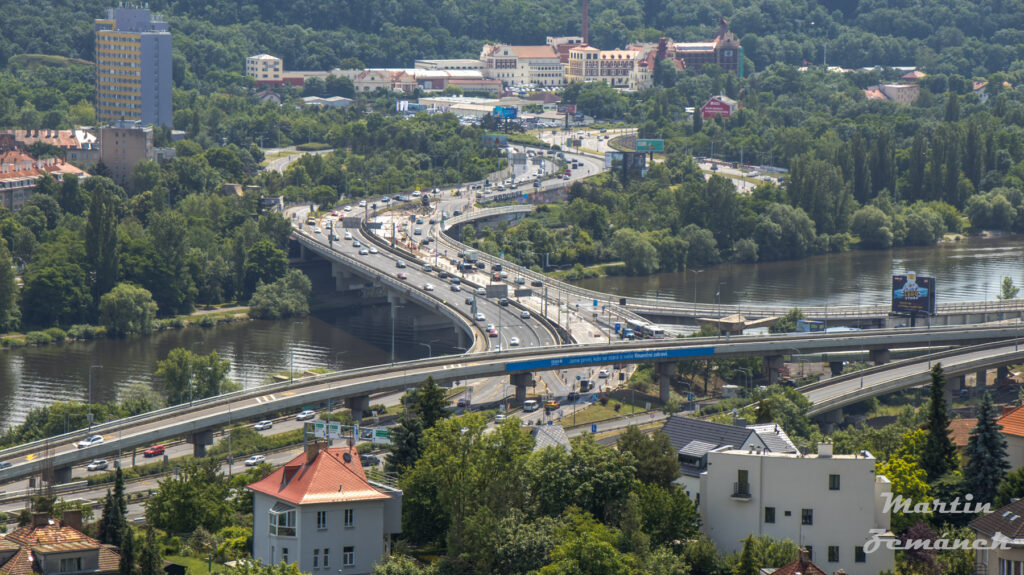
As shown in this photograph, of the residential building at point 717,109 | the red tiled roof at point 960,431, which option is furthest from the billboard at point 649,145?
the red tiled roof at point 960,431

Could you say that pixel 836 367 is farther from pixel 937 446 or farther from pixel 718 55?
pixel 718 55

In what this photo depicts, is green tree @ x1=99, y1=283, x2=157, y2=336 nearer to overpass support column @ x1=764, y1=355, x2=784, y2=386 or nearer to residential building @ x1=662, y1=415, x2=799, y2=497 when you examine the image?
overpass support column @ x1=764, y1=355, x2=784, y2=386

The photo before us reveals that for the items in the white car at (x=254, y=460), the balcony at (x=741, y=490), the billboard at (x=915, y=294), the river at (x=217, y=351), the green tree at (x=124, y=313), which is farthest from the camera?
the green tree at (x=124, y=313)

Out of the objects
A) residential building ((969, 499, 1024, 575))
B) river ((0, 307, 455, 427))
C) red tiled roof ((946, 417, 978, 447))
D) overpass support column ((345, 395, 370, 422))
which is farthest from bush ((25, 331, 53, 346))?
residential building ((969, 499, 1024, 575))

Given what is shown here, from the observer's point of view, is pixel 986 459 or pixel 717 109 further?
pixel 717 109

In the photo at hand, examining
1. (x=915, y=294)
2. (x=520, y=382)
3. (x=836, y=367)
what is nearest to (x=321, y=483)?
(x=520, y=382)

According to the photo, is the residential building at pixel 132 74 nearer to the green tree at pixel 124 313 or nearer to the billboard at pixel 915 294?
the green tree at pixel 124 313

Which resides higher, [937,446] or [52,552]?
[937,446]
